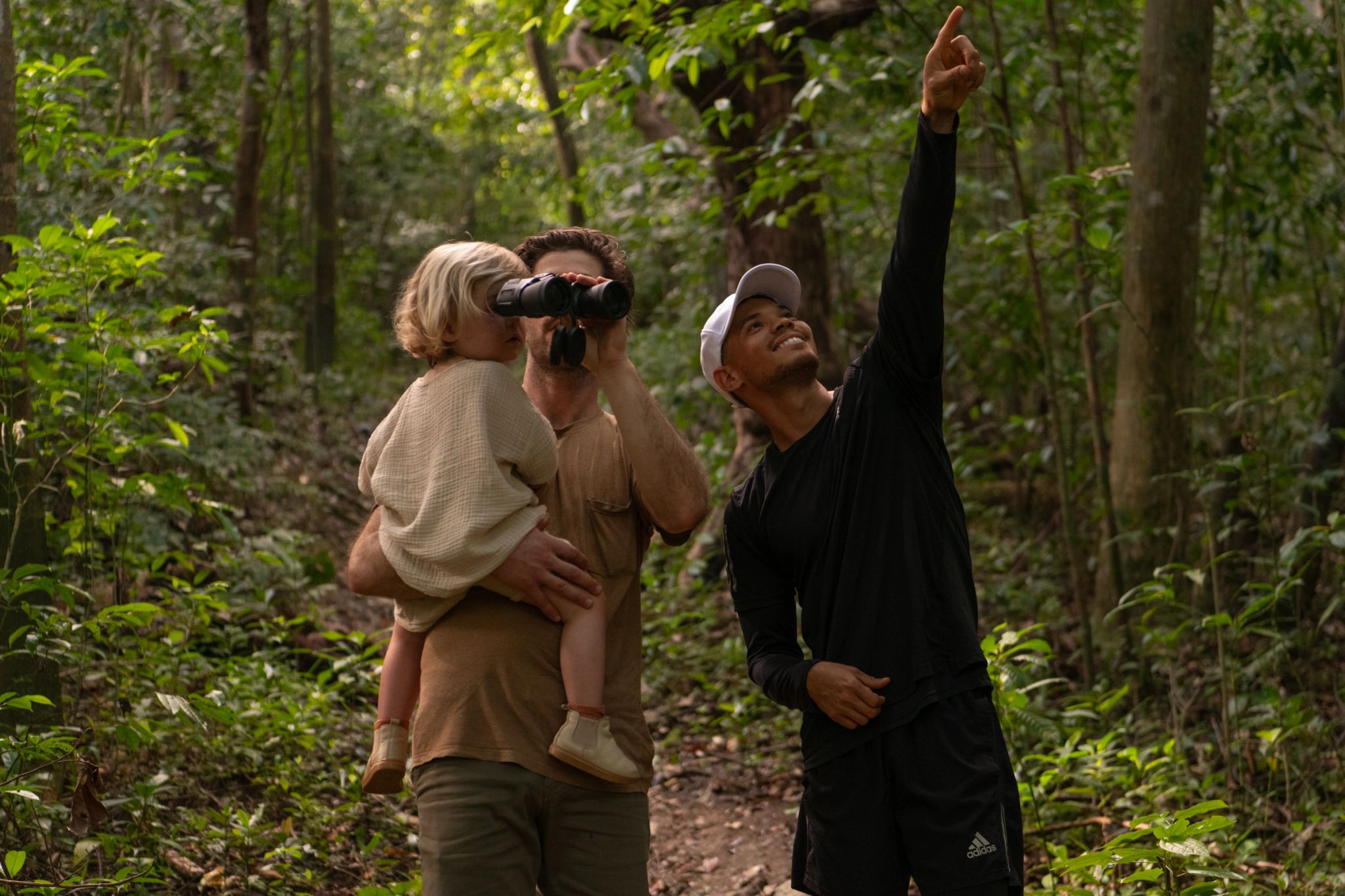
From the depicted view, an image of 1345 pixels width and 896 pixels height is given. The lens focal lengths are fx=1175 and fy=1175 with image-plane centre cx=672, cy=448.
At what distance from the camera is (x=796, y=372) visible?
106 inches

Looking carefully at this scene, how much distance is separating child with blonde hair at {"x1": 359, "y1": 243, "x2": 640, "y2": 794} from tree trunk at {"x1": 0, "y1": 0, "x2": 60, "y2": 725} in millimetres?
1638

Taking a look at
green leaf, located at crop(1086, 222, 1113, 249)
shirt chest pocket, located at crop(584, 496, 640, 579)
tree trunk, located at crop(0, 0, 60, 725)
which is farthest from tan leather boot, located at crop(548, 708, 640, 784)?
green leaf, located at crop(1086, 222, 1113, 249)

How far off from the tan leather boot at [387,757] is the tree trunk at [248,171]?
24.2ft

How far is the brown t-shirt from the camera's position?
2.36 meters

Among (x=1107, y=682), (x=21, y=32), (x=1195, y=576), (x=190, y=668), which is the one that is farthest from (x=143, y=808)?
(x=21, y=32)

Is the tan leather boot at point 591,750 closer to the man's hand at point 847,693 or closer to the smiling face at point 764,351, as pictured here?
the man's hand at point 847,693

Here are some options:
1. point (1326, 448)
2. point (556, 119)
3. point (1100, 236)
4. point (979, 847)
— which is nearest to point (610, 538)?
point (979, 847)

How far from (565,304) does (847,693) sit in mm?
983

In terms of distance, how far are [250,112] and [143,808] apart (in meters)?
7.16

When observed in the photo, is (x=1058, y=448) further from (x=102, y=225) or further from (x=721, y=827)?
(x=102, y=225)

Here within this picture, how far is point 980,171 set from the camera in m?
9.78

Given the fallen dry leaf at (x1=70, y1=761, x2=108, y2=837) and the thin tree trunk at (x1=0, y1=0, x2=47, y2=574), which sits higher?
the thin tree trunk at (x1=0, y1=0, x2=47, y2=574)

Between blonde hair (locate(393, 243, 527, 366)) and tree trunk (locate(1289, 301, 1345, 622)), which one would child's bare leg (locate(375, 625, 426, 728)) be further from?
tree trunk (locate(1289, 301, 1345, 622))

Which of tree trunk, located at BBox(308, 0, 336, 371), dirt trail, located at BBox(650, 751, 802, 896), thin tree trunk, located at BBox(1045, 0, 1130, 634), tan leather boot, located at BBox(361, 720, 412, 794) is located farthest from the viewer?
tree trunk, located at BBox(308, 0, 336, 371)
